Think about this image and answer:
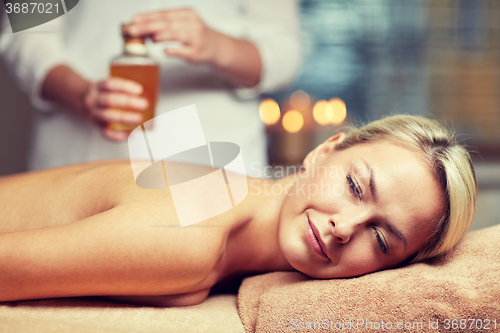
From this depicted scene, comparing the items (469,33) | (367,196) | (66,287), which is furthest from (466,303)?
(469,33)

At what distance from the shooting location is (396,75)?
2203mm

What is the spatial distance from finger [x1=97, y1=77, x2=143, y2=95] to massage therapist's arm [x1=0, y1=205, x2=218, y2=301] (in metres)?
0.37

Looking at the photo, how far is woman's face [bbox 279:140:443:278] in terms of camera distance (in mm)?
731

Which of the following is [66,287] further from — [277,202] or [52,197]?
[277,202]

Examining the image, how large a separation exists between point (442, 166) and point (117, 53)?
977 millimetres

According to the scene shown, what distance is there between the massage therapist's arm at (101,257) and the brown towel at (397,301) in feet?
0.53

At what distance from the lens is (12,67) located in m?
1.24

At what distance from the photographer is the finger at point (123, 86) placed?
94cm

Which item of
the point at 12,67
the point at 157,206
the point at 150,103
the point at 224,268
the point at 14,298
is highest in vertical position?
the point at 12,67

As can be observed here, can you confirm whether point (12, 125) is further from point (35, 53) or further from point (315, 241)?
point (315, 241)

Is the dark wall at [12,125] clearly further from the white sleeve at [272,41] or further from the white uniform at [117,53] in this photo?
the white sleeve at [272,41]

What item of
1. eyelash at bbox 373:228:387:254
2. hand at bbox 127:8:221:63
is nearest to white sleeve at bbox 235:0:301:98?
hand at bbox 127:8:221:63

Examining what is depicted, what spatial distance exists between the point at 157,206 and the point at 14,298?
0.95 ft

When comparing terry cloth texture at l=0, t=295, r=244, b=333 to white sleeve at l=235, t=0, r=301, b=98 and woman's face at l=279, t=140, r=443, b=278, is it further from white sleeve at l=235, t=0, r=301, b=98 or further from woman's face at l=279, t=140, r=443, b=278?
white sleeve at l=235, t=0, r=301, b=98
